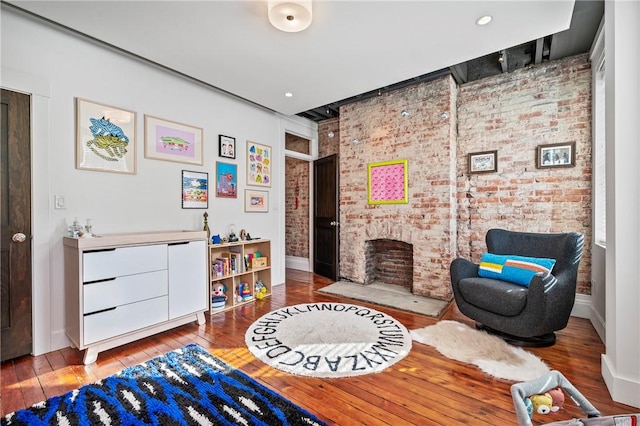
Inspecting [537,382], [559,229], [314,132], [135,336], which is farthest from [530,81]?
[135,336]

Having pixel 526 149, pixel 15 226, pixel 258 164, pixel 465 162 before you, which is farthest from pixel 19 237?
pixel 526 149

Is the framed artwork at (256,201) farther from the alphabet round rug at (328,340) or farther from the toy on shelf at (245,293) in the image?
the alphabet round rug at (328,340)

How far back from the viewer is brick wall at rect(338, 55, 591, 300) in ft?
10.6

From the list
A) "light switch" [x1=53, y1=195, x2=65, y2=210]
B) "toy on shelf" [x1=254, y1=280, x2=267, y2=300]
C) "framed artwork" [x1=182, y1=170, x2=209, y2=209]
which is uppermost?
"framed artwork" [x1=182, y1=170, x2=209, y2=209]

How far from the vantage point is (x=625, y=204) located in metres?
A: 1.79

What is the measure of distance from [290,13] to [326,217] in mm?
3570

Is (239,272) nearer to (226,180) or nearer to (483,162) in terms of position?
(226,180)

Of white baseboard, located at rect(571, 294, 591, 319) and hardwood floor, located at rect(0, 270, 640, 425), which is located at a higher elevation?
white baseboard, located at rect(571, 294, 591, 319)

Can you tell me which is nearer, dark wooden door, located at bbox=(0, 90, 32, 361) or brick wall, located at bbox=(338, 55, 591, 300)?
dark wooden door, located at bbox=(0, 90, 32, 361)

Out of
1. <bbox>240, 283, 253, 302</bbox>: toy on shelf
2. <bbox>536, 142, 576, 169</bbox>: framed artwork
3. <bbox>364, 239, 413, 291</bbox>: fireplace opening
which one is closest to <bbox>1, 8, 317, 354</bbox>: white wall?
<bbox>240, 283, 253, 302</bbox>: toy on shelf

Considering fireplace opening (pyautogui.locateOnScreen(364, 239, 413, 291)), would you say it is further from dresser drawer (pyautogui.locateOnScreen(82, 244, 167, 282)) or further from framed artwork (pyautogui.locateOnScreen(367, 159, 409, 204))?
dresser drawer (pyautogui.locateOnScreen(82, 244, 167, 282))

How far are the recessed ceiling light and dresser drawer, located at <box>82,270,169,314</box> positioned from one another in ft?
11.4

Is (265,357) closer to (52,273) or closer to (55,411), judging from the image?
(55,411)

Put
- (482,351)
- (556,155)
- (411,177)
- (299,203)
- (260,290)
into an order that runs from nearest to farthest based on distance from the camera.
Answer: (482,351)
(556,155)
(260,290)
(411,177)
(299,203)
